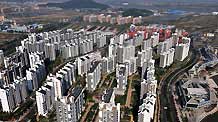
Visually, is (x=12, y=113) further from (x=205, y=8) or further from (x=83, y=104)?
(x=205, y=8)

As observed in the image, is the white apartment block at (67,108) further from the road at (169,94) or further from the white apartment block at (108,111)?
the road at (169,94)

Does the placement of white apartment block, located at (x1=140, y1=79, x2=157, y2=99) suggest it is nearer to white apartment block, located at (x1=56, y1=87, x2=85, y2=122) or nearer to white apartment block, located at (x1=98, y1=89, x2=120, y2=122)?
white apartment block, located at (x1=98, y1=89, x2=120, y2=122)

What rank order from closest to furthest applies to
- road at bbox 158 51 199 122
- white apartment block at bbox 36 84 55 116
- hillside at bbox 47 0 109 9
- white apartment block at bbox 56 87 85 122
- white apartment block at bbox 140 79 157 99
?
white apartment block at bbox 56 87 85 122 < white apartment block at bbox 36 84 55 116 < road at bbox 158 51 199 122 < white apartment block at bbox 140 79 157 99 < hillside at bbox 47 0 109 9

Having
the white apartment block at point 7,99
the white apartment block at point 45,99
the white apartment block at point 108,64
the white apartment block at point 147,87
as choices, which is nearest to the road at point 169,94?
the white apartment block at point 147,87

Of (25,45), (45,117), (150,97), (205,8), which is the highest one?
(205,8)

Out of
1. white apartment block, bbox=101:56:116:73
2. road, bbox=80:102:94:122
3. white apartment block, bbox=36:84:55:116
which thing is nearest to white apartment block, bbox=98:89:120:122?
road, bbox=80:102:94:122

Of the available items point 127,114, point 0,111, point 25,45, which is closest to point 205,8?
point 25,45

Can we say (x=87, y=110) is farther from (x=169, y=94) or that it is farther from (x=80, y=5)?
(x=80, y=5)

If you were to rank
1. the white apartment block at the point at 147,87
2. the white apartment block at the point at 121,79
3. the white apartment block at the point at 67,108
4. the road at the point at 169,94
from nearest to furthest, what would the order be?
the white apartment block at the point at 67,108 < the road at the point at 169,94 < the white apartment block at the point at 147,87 < the white apartment block at the point at 121,79
